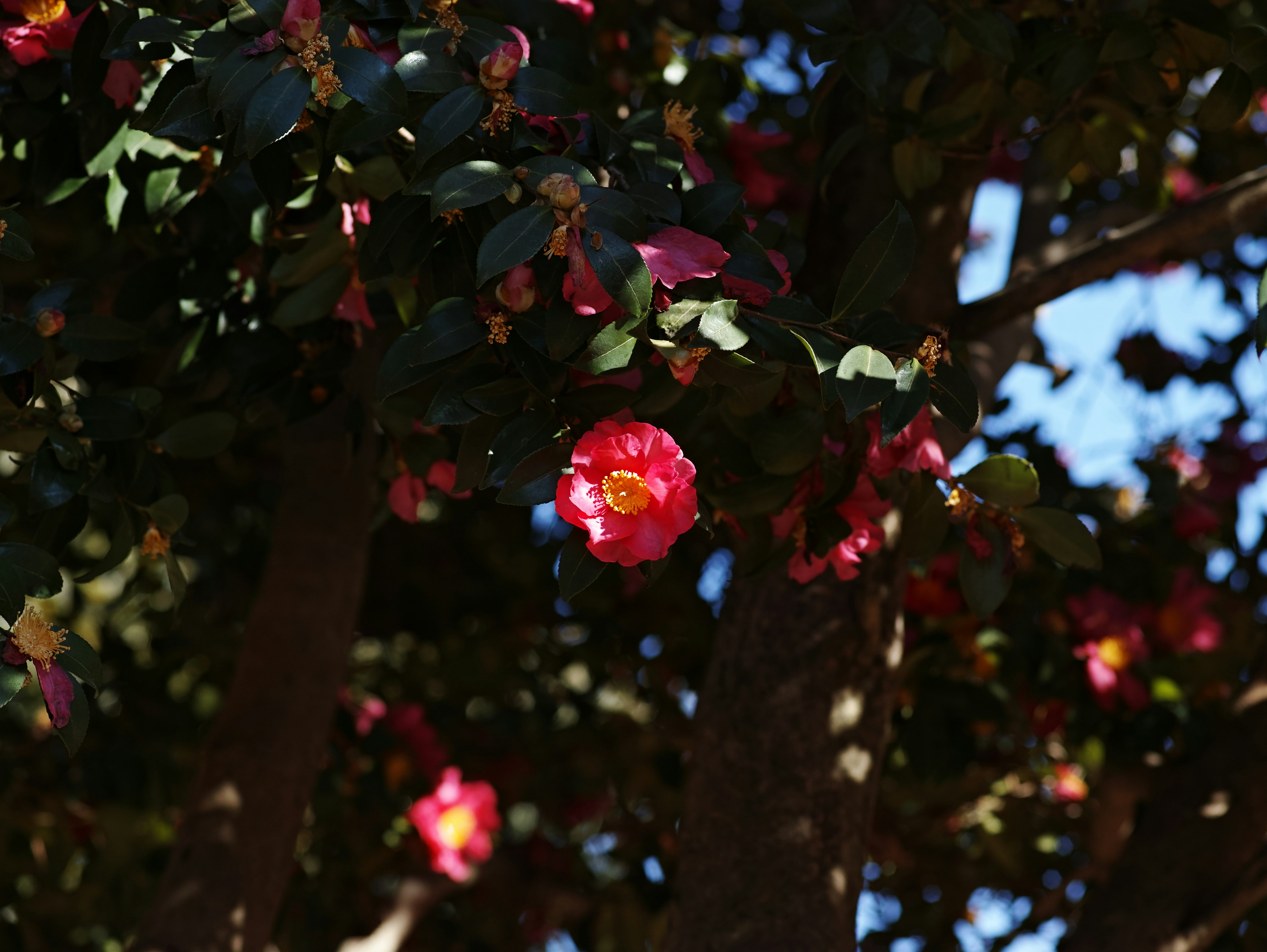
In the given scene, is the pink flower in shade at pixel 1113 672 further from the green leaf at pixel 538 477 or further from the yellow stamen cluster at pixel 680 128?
the green leaf at pixel 538 477

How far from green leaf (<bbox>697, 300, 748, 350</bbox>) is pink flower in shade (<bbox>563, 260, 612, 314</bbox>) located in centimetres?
7

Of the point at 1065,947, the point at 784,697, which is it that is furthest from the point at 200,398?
the point at 1065,947

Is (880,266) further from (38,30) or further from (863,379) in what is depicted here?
(38,30)

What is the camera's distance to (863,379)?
78 centimetres

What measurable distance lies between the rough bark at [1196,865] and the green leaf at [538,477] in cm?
117

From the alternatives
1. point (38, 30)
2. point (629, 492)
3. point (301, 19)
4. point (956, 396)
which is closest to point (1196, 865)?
point (956, 396)

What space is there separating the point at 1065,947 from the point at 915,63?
3.91ft

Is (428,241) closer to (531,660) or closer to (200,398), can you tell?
(200,398)

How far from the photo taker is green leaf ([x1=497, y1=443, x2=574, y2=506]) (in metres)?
0.82

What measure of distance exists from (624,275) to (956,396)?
0.27 metres

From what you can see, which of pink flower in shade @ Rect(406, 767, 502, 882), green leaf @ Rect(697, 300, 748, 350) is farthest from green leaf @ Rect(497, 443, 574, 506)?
pink flower in shade @ Rect(406, 767, 502, 882)

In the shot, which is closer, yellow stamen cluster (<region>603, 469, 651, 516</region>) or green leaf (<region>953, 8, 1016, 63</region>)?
yellow stamen cluster (<region>603, 469, 651, 516</region>)

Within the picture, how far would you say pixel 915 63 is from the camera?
1.51 metres

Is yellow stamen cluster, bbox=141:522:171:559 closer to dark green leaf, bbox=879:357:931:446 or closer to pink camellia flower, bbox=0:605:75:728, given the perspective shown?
pink camellia flower, bbox=0:605:75:728
